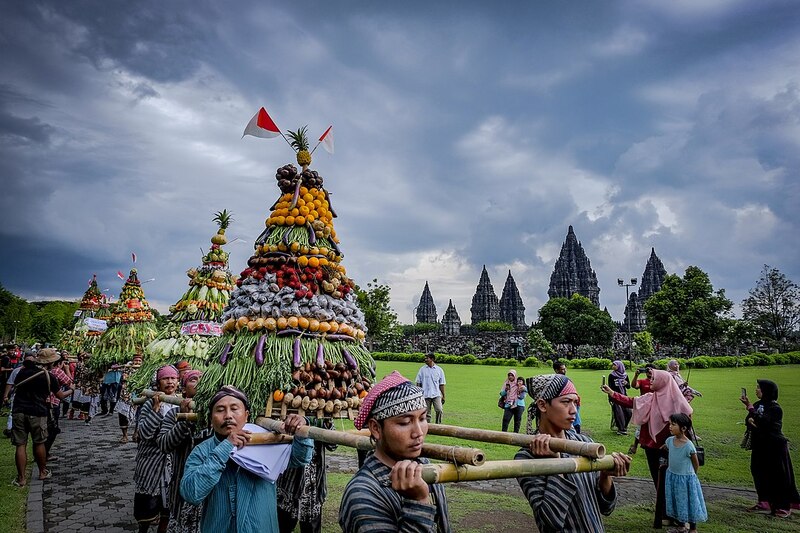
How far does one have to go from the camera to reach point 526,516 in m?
6.07

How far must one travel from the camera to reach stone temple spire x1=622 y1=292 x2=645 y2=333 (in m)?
72.3

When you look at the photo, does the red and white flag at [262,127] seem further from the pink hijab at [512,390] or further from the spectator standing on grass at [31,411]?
the pink hijab at [512,390]

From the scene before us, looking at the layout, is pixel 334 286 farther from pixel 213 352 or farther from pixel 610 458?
pixel 610 458

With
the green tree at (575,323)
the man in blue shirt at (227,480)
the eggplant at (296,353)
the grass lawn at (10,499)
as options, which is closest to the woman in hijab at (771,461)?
→ the eggplant at (296,353)

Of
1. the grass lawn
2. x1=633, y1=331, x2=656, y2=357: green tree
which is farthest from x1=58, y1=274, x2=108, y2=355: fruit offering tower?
x1=633, y1=331, x2=656, y2=357: green tree

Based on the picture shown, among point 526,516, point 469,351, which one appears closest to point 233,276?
point 526,516

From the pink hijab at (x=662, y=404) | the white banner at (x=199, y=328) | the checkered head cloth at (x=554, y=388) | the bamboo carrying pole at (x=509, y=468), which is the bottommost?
the pink hijab at (x=662, y=404)

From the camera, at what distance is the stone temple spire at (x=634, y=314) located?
72312mm

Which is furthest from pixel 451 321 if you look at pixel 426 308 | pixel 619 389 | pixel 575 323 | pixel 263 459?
pixel 263 459

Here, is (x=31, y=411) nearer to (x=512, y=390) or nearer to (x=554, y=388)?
(x=554, y=388)

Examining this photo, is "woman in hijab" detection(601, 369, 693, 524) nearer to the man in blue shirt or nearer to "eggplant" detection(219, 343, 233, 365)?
the man in blue shirt

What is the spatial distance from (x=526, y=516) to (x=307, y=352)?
149 inches

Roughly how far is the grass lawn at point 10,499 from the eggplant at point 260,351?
12.4ft

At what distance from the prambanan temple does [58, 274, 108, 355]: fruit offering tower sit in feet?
211
